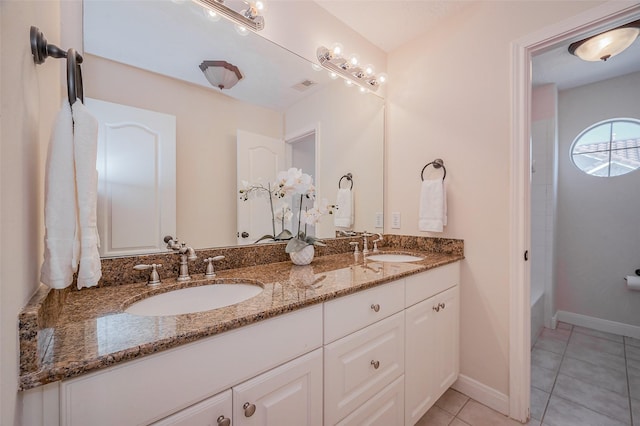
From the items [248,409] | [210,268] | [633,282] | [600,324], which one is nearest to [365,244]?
[210,268]

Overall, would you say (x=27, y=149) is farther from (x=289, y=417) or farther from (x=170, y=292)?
(x=289, y=417)

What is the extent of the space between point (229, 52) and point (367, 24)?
1.01 metres

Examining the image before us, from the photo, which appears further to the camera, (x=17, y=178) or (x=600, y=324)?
(x=600, y=324)

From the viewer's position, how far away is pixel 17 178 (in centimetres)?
47

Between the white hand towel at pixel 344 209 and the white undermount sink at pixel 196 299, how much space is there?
3.00 ft

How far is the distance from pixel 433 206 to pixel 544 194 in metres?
1.73

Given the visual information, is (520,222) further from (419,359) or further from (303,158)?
(303,158)

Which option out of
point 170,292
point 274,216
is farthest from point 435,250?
point 170,292

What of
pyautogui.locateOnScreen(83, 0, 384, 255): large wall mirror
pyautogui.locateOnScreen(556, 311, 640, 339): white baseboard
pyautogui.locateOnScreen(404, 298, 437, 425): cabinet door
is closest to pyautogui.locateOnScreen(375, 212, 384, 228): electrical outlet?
pyautogui.locateOnScreen(83, 0, 384, 255): large wall mirror

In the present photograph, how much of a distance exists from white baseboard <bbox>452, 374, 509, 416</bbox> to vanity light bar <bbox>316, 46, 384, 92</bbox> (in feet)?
6.66

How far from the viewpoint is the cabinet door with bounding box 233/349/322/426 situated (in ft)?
2.33

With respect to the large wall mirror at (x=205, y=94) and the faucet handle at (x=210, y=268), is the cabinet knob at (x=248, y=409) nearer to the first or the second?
the faucet handle at (x=210, y=268)

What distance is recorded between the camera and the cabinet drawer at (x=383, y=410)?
1014 mm

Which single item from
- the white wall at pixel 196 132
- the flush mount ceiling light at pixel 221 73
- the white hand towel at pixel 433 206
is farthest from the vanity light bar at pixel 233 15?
the white hand towel at pixel 433 206
